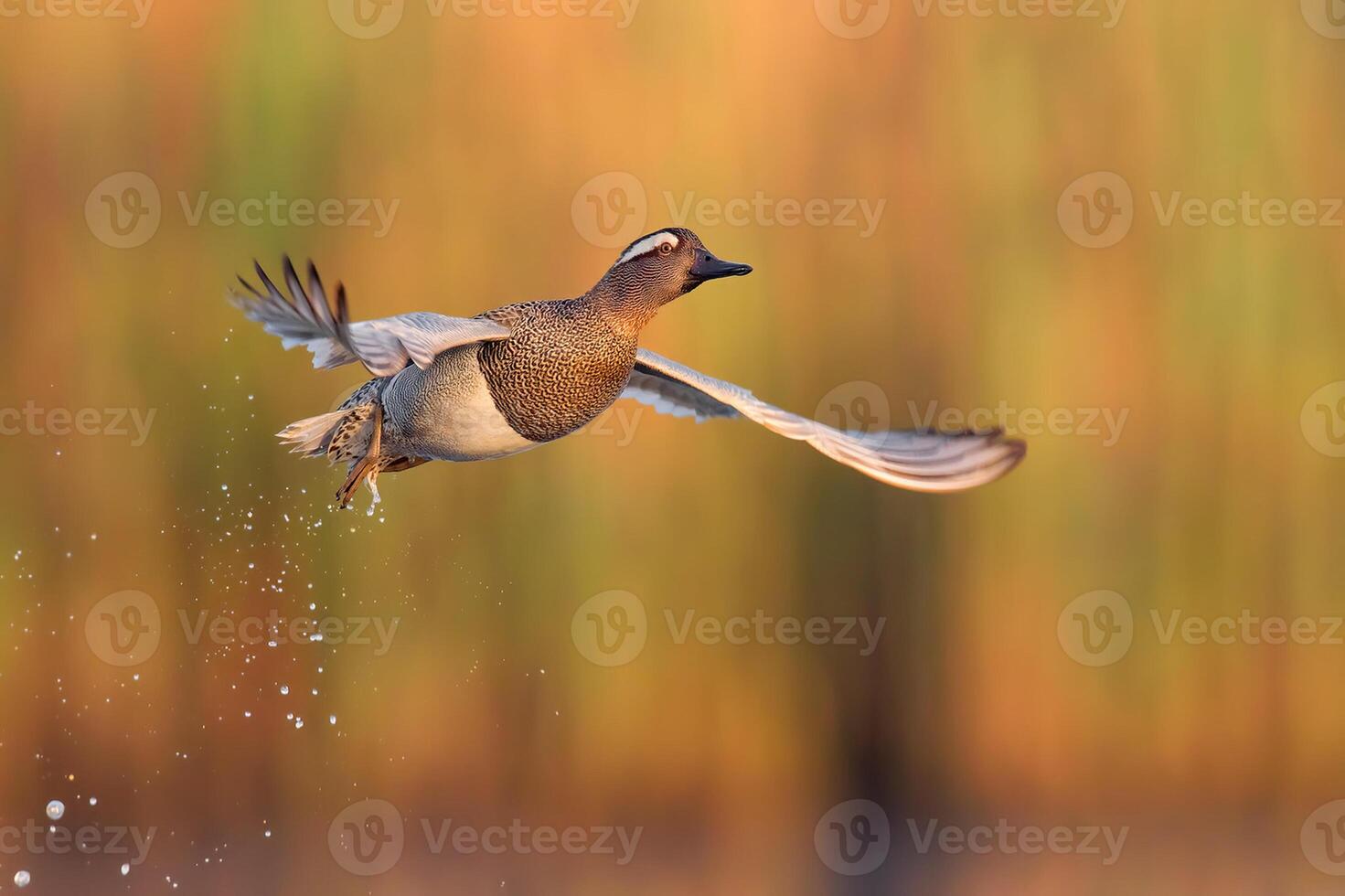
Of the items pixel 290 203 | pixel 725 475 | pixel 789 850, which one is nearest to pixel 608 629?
pixel 725 475

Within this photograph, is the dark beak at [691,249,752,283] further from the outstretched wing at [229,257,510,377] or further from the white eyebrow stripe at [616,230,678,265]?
the outstretched wing at [229,257,510,377]

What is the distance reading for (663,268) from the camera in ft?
9.41

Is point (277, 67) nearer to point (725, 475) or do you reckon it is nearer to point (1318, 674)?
point (725, 475)

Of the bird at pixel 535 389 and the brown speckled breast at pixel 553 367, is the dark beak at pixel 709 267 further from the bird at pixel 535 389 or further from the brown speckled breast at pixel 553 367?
the brown speckled breast at pixel 553 367

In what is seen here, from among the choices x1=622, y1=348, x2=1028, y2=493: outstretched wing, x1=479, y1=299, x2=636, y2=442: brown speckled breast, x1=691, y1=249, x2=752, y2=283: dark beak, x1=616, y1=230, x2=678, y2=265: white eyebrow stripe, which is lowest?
x1=622, y1=348, x2=1028, y2=493: outstretched wing

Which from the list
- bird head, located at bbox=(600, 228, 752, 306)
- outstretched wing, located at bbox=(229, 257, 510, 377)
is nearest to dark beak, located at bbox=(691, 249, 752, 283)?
bird head, located at bbox=(600, 228, 752, 306)

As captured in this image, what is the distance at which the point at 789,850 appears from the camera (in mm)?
5145

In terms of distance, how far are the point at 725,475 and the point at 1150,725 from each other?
1561 millimetres

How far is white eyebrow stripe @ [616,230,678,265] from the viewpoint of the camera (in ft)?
9.40

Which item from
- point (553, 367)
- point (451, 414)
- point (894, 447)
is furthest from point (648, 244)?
point (894, 447)

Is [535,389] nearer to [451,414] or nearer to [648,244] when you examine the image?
[451,414]

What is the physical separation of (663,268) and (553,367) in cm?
27

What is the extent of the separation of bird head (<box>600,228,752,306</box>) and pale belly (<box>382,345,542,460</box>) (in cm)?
30

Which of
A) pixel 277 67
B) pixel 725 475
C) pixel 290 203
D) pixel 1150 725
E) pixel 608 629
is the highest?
pixel 277 67
